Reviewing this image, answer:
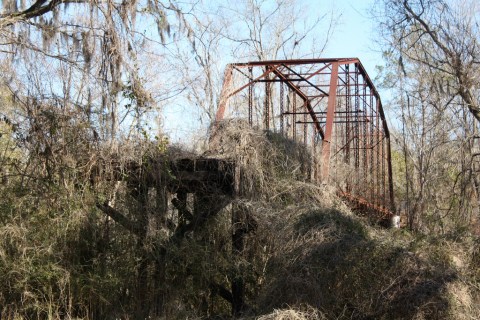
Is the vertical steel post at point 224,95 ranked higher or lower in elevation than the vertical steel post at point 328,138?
higher

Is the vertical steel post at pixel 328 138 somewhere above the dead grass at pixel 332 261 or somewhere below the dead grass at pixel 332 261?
above

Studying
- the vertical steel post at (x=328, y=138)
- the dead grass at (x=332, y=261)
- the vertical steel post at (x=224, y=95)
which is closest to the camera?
the dead grass at (x=332, y=261)

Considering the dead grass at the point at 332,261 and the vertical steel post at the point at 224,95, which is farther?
the vertical steel post at the point at 224,95

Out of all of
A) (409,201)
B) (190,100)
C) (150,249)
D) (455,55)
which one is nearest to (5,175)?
(150,249)

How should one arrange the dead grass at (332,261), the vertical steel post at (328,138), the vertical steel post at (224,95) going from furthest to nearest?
the vertical steel post at (224,95) → the vertical steel post at (328,138) → the dead grass at (332,261)

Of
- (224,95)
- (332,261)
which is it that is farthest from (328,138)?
(332,261)

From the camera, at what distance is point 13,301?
10.8 meters

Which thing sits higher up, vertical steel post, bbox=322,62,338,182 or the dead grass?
vertical steel post, bbox=322,62,338,182

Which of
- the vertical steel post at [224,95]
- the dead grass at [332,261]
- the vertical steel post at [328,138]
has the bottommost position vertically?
the dead grass at [332,261]

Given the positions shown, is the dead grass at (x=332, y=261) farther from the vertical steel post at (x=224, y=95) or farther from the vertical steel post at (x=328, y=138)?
the vertical steel post at (x=224, y=95)

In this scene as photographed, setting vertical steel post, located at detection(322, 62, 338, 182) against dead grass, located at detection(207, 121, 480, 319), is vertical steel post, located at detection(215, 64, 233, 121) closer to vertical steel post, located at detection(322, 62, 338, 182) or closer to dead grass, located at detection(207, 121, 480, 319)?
dead grass, located at detection(207, 121, 480, 319)

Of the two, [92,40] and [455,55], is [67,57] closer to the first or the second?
[92,40]

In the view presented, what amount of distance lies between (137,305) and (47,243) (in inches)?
83.0

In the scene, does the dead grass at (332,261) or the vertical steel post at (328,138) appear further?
the vertical steel post at (328,138)
